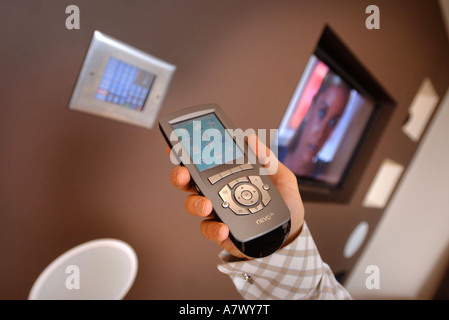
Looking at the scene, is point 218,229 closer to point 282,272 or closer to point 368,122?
point 282,272

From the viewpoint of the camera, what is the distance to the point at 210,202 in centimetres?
51

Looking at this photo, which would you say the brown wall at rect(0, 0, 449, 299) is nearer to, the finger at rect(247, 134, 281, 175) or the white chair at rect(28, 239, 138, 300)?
the white chair at rect(28, 239, 138, 300)

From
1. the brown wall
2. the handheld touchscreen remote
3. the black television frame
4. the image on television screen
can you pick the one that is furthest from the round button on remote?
the black television frame

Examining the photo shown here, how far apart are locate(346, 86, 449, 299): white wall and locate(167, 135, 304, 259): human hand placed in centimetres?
21

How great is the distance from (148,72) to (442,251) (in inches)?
54.5

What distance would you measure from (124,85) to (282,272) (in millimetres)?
486

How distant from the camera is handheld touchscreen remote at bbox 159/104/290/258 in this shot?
20.1 inches

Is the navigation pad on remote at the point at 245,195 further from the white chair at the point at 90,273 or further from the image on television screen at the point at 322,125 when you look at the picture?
the image on television screen at the point at 322,125

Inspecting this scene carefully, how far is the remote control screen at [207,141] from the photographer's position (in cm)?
56

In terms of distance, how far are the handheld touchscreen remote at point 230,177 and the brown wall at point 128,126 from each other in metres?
0.17

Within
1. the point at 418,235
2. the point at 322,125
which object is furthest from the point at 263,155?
the point at 418,235

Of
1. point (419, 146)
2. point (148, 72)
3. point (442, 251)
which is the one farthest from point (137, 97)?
point (419, 146)

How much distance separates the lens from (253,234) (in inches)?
19.6

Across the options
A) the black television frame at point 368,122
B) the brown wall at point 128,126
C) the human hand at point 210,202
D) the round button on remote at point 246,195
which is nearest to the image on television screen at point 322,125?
the black television frame at point 368,122
